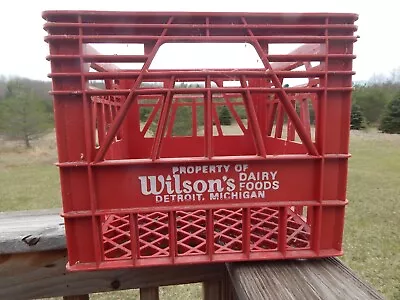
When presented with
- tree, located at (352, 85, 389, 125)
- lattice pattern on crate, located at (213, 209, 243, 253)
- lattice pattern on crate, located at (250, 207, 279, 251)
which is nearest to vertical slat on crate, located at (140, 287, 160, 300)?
lattice pattern on crate, located at (213, 209, 243, 253)

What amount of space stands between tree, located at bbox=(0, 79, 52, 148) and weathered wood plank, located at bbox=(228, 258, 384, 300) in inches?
1215

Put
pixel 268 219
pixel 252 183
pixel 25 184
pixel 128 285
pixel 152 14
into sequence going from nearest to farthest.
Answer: pixel 152 14 < pixel 252 183 < pixel 128 285 < pixel 268 219 < pixel 25 184

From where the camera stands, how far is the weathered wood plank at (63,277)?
1.67 meters

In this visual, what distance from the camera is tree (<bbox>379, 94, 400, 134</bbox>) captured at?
86.6ft

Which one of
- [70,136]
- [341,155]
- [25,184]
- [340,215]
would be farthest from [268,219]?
[25,184]

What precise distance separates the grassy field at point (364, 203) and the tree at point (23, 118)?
25.0 feet

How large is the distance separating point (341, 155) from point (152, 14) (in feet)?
3.31

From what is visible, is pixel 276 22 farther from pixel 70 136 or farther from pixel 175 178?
pixel 70 136

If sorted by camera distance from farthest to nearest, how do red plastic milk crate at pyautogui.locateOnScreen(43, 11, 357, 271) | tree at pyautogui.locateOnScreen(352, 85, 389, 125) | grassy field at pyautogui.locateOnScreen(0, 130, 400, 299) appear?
tree at pyautogui.locateOnScreen(352, 85, 389, 125) → grassy field at pyautogui.locateOnScreen(0, 130, 400, 299) → red plastic milk crate at pyautogui.locateOnScreen(43, 11, 357, 271)

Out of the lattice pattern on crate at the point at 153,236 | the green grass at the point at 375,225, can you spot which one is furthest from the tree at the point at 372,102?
the lattice pattern on crate at the point at 153,236

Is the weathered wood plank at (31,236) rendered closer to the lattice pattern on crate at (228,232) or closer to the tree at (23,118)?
the lattice pattern on crate at (228,232)

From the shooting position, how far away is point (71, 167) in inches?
56.8

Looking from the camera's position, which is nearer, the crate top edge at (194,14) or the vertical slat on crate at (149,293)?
the crate top edge at (194,14)

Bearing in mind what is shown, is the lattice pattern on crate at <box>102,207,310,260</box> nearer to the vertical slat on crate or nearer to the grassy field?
the vertical slat on crate
